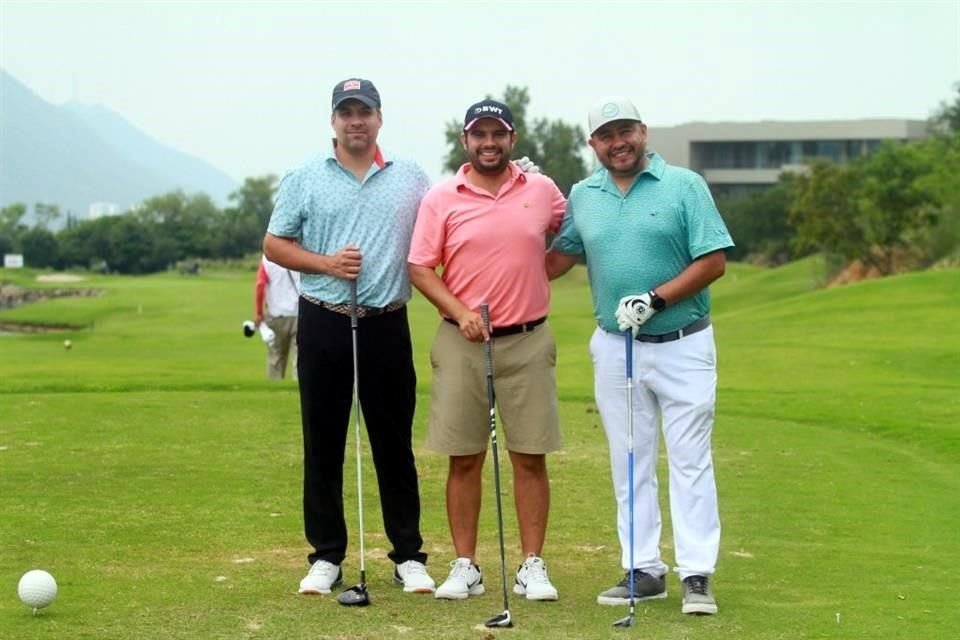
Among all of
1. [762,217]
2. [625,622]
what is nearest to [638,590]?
[625,622]

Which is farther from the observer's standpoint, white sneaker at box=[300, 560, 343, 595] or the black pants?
the black pants

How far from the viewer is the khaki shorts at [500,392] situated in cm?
670

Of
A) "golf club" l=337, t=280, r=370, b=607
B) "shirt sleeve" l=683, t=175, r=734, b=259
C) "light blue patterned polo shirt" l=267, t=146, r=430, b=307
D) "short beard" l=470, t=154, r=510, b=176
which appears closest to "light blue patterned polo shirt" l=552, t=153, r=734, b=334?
"shirt sleeve" l=683, t=175, r=734, b=259

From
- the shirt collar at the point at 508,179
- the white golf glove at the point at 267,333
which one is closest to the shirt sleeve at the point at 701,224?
the shirt collar at the point at 508,179

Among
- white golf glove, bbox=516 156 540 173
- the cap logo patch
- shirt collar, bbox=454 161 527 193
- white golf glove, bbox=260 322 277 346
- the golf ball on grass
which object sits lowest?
the golf ball on grass

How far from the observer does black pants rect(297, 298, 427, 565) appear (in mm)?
6754

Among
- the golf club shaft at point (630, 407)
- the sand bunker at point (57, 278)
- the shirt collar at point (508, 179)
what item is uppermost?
the shirt collar at point (508, 179)

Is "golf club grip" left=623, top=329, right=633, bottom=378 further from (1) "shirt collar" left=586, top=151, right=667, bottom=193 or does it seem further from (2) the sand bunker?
(2) the sand bunker

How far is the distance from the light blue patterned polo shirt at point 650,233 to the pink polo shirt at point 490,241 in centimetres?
22

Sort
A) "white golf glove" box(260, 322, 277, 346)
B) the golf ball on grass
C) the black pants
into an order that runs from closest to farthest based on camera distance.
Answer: the golf ball on grass, the black pants, "white golf glove" box(260, 322, 277, 346)

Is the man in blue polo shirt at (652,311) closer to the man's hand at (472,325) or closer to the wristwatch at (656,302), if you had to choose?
the wristwatch at (656,302)

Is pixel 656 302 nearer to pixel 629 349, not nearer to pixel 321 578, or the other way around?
pixel 629 349

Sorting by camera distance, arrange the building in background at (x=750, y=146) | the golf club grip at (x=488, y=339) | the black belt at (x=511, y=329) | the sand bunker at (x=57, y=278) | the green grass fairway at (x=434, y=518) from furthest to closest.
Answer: the building in background at (x=750, y=146) < the sand bunker at (x=57, y=278) < the black belt at (x=511, y=329) < the golf club grip at (x=488, y=339) < the green grass fairway at (x=434, y=518)

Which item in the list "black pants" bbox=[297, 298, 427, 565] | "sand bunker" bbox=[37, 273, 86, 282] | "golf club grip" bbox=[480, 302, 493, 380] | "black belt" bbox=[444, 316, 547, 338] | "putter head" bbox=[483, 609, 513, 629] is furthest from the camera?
"sand bunker" bbox=[37, 273, 86, 282]
